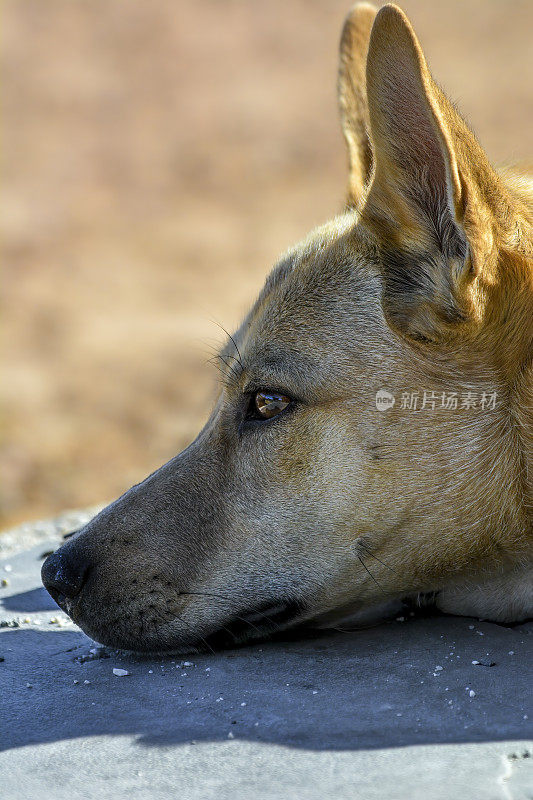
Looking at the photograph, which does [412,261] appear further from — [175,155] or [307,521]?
[175,155]

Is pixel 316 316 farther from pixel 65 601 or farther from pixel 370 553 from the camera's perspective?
pixel 65 601

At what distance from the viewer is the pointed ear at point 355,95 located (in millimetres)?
5047

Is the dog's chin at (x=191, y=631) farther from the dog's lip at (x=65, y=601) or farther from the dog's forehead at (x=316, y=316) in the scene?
the dog's forehead at (x=316, y=316)

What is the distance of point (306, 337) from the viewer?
3945 mm

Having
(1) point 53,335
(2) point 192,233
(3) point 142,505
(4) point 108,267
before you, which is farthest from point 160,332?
(3) point 142,505

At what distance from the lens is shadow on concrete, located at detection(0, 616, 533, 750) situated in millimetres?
3078

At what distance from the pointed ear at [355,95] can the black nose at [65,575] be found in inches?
88.9

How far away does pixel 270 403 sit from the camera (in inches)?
155

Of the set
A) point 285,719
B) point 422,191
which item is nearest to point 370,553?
point 285,719

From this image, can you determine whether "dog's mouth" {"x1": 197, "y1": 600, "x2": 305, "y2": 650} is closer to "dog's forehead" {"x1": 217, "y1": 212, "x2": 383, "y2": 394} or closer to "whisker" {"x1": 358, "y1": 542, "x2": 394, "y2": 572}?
"whisker" {"x1": 358, "y1": 542, "x2": 394, "y2": 572}

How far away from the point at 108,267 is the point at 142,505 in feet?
46.1

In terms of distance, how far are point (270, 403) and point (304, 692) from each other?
1106 millimetres

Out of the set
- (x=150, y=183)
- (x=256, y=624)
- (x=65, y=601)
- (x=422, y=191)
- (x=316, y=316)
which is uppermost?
(x=150, y=183)

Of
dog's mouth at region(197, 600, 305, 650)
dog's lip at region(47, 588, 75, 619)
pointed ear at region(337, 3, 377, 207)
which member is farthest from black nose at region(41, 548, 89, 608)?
pointed ear at region(337, 3, 377, 207)
